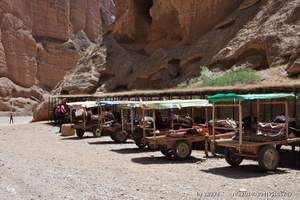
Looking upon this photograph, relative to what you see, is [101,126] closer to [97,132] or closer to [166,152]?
[97,132]

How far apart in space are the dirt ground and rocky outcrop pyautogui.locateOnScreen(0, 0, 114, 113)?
169ft

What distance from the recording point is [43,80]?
70.8 meters

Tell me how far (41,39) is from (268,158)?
6484 cm

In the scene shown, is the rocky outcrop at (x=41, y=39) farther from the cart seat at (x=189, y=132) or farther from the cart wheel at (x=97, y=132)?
the cart seat at (x=189, y=132)

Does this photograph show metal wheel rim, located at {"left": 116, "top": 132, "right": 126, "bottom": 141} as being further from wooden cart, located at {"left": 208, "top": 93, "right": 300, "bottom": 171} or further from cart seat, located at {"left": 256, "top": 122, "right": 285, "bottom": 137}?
cart seat, located at {"left": 256, "top": 122, "right": 285, "bottom": 137}

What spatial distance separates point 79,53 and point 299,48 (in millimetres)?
55606

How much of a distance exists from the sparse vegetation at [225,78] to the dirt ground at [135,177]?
748cm

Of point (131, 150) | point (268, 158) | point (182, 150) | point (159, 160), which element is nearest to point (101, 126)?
point (131, 150)

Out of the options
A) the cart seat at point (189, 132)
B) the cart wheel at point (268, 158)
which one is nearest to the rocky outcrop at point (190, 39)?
the cart seat at point (189, 132)

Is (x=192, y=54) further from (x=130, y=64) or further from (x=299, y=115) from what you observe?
(x=299, y=115)

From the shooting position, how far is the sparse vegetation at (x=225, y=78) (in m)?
22.4

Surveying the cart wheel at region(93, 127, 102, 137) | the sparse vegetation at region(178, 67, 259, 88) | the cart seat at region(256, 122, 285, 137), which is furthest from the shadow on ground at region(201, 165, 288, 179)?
the cart wheel at region(93, 127, 102, 137)

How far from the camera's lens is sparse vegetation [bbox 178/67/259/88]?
2243 centimetres

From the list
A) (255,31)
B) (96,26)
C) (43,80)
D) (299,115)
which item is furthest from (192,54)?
(96,26)
